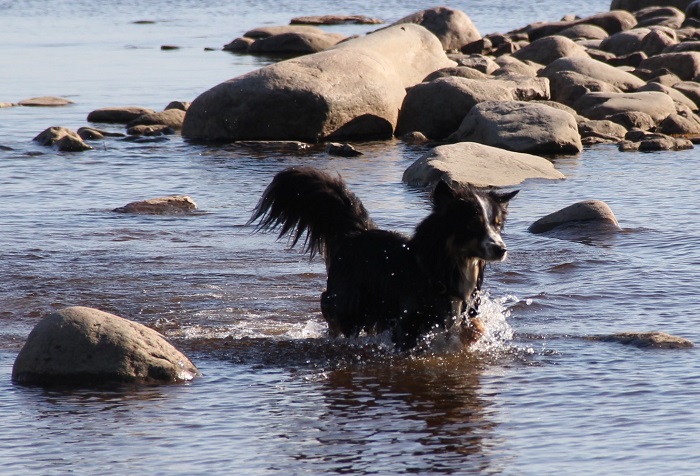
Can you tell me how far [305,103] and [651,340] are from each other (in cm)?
1061

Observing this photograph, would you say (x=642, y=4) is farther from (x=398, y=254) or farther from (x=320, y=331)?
(x=398, y=254)

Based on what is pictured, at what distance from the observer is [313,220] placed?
878 cm

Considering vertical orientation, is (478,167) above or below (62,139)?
above

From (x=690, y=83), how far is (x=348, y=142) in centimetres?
716

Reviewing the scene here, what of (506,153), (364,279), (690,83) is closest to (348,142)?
(506,153)

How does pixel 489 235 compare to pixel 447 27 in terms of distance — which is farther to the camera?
pixel 447 27

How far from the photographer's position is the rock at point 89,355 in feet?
25.5

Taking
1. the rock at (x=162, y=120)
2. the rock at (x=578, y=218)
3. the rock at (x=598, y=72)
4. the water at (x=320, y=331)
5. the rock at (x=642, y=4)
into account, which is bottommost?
the water at (x=320, y=331)

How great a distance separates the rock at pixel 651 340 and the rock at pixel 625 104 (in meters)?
11.0

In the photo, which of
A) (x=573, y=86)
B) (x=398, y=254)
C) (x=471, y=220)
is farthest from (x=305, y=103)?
(x=471, y=220)

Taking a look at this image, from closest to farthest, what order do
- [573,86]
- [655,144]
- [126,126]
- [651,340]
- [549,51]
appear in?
[651,340]
[655,144]
[126,126]
[573,86]
[549,51]

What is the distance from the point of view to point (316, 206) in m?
8.73

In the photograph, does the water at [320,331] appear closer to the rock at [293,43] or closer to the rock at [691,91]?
the rock at [691,91]

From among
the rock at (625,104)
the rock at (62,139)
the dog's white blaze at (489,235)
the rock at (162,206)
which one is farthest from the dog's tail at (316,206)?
the rock at (625,104)
